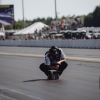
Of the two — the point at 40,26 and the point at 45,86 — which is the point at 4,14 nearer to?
the point at 40,26

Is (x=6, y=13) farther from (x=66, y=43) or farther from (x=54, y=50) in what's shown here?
(x=54, y=50)

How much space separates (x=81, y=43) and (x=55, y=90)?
25.5 metres

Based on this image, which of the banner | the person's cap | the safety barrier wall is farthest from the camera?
the banner

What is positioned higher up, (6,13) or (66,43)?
(6,13)

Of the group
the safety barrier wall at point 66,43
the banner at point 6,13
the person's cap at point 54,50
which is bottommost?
the safety barrier wall at point 66,43

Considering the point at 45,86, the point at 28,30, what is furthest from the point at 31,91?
the point at 28,30

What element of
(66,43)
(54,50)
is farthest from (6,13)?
(54,50)

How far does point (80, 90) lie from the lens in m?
8.20

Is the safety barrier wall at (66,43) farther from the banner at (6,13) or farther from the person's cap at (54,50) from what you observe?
the person's cap at (54,50)

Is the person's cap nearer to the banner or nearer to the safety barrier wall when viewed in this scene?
the safety barrier wall

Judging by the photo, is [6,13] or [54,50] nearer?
[54,50]

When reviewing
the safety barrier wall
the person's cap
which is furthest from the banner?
the person's cap

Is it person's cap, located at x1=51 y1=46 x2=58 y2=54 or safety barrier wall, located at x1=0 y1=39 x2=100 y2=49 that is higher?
person's cap, located at x1=51 y1=46 x2=58 y2=54

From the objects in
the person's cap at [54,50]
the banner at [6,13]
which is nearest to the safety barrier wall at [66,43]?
the banner at [6,13]
